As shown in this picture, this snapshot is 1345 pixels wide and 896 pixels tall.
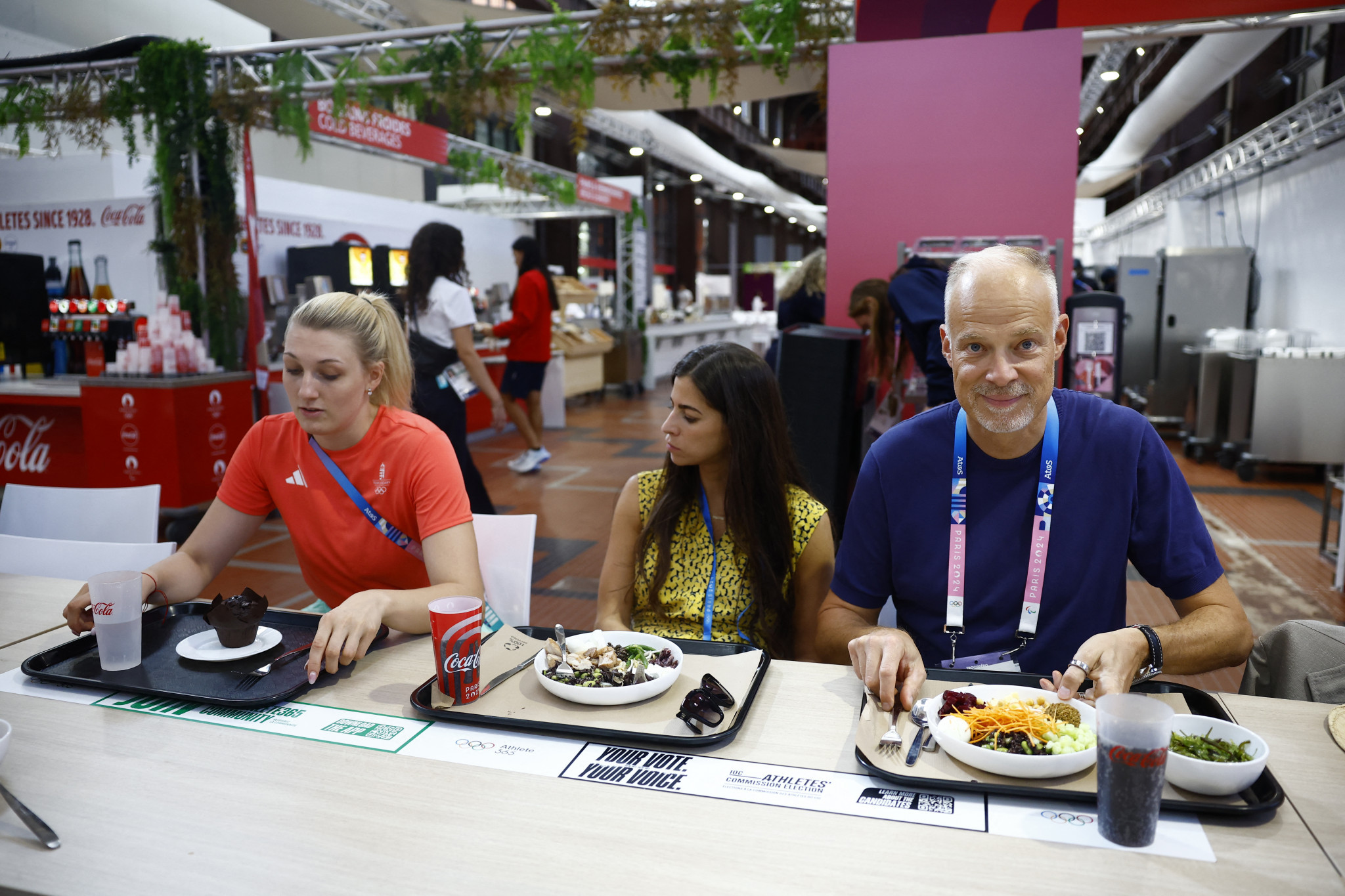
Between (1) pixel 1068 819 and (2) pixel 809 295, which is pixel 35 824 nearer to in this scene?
(1) pixel 1068 819

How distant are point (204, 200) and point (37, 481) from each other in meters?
2.05

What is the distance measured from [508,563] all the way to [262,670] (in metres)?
0.69

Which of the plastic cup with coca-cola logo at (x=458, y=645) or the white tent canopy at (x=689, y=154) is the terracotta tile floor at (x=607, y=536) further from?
the white tent canopy at (x=689, y=154)

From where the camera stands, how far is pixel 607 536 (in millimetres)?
5402

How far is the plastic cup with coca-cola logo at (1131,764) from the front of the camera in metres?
0.98

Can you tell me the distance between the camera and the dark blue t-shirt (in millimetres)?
1645

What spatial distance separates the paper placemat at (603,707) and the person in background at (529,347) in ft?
18.0

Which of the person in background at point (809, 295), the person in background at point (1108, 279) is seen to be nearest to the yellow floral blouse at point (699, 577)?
the person in background at point (809, 295)

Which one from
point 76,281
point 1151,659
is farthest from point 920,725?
point 76,281

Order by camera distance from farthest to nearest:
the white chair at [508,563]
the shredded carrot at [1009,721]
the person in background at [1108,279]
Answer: the person in background at [1108,279] → the white chair at [508,563] → the shredded carrot at [1009,721]

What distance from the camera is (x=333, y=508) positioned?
1971 mm

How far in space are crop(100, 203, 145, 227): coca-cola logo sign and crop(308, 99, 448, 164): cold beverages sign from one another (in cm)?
234

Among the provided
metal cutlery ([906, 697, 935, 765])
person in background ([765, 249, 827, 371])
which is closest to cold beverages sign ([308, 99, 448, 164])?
person in background ([765, 249, 827, 371])

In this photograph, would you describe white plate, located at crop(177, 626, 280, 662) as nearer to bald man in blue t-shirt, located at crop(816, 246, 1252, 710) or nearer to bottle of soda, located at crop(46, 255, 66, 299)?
bald man in blue t-shirt, located at crop(816, 246, 1252, 710)
